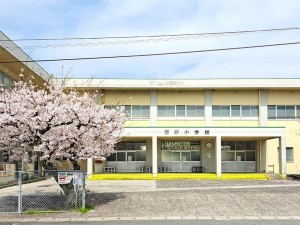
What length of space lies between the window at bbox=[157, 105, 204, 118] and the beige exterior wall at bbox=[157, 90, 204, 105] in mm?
358

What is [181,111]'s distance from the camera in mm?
36500

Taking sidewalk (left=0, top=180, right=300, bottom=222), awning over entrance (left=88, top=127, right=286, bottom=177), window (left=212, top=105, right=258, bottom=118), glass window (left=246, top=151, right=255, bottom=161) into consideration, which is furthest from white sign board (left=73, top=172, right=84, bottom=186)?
glass window (left=246, top=151, right=255, bottom=161)

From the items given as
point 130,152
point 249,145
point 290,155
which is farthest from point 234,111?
point 130,152

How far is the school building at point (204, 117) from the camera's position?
117ft

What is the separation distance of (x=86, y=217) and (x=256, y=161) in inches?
994

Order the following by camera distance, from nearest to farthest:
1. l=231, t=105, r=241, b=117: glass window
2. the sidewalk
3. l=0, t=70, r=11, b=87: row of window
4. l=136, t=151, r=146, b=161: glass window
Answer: the sidewalk → l=0, t=70, r=11, b=87: row of window → l=136, t=151, r=146, b=161: glass window → l=231, t=105, r=241, b=117: glass window

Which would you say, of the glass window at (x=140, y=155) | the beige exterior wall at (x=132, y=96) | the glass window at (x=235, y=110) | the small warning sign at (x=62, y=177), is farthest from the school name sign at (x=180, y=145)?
the small warning sign at (x=62, y=177)

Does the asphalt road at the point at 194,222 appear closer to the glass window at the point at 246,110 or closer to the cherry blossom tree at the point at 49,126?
the cherry blossom tree at the point at 49,126

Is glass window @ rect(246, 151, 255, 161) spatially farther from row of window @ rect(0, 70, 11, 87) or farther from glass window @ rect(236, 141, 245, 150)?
row of window @ rect(0, 70, 11, 87)

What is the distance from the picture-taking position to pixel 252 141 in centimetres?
3656

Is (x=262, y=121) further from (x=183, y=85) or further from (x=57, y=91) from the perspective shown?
(x=57, y=91)

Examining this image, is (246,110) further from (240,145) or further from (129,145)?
(129,145)

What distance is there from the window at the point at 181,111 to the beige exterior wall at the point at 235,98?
153 cm

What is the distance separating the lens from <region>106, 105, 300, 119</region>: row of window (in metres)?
36.4
